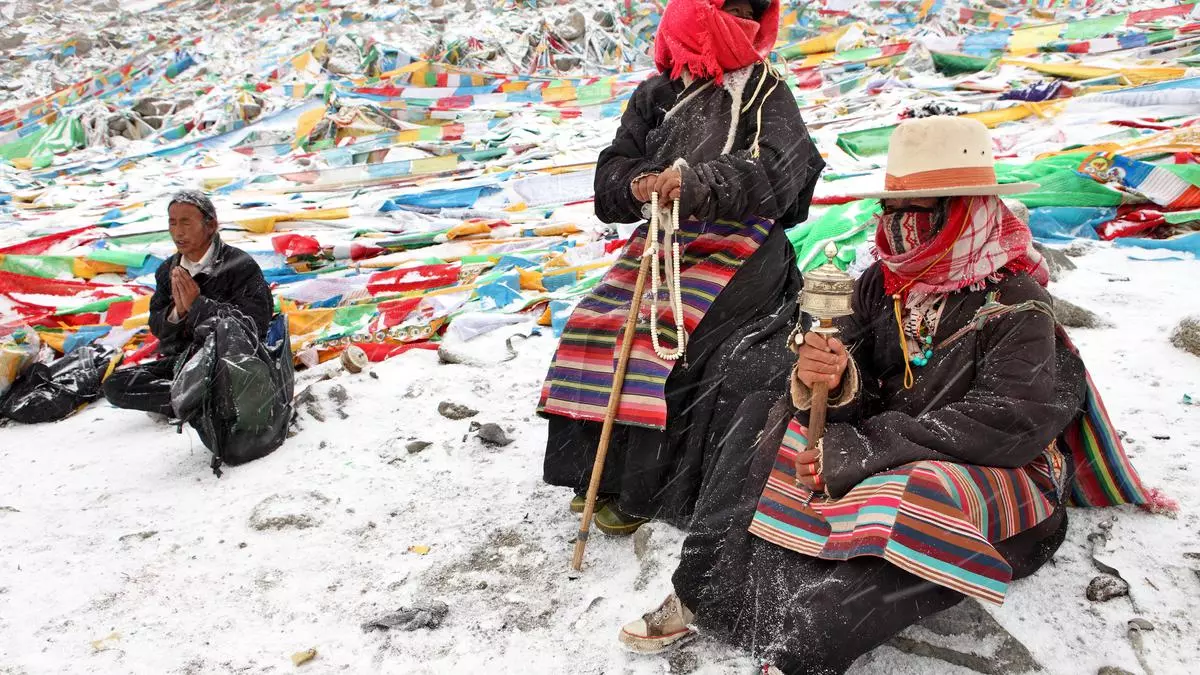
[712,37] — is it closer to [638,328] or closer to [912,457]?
[638,328]

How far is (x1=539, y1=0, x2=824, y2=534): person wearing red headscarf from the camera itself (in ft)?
8.38

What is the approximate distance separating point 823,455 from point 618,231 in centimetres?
504

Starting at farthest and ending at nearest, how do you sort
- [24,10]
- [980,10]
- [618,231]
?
[24,10], [980,10], [618,231]

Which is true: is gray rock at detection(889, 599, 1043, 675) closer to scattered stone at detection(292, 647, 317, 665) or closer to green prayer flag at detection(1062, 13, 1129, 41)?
scattered stone at detection(292, 647, 317, 665)

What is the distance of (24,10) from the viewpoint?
2802 cm

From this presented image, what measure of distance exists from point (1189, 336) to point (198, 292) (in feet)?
13.7

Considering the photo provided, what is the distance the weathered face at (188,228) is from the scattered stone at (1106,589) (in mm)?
3755

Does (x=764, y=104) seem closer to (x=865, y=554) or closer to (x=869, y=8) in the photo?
(x=865, y=554)

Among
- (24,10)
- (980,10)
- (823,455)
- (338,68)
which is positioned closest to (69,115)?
(338,68)

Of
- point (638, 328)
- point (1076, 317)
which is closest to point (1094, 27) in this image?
point (1076, 317)

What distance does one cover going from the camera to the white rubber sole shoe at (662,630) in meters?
2.06

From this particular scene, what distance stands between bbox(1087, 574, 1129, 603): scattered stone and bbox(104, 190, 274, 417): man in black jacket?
11.2 feet

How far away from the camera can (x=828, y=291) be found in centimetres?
180

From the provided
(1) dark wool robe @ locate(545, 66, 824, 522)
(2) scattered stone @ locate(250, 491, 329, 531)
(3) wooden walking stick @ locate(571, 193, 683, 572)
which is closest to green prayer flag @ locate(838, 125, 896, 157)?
(1) dark wool robe @ locate(545, 66, 824, 522)
